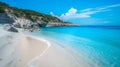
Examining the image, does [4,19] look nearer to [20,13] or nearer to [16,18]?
[16,18]

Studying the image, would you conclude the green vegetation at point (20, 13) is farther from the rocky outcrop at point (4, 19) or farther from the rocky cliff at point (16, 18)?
the rocky outcrop at point (4, 19)

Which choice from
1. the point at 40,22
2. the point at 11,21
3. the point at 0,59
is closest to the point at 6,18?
the point at 11,21

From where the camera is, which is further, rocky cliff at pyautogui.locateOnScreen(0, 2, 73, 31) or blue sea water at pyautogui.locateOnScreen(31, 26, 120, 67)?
rocky cliff at pyautogui.locateOnScreen(0, 2, 73, 31)

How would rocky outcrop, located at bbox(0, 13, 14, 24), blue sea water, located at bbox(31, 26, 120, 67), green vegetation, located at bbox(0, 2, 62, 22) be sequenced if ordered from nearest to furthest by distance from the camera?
blue sea water, located at bbox(31, 26, 120, 67) < rocky outcrop, located at bbox(0, 13, 14, 24) < green vegetation, located at bbox(0, 2, 62, 22)

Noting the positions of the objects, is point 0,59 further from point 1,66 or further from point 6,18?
point 6,18

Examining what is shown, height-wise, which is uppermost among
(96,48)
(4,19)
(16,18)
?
(4,19)

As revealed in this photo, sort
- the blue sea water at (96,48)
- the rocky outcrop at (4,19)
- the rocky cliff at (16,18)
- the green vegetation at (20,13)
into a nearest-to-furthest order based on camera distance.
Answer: the blue sea water at (96,48)
the rocky outcrop at (4,19)
the rocky cliff at (16,18)
the green vegetation at (20,13)

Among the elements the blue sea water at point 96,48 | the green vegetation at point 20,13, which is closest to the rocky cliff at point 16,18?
the green vegetation at point 20,13

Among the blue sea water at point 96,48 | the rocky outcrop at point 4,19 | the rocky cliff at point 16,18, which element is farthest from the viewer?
the rocky cliff at point 16,18

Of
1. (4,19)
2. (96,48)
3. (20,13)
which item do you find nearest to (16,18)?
(4,19)

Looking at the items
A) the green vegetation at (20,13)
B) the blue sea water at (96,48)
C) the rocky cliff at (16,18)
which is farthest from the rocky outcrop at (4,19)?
the blue sea water at (96,48)

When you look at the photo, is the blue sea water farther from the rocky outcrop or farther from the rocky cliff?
the rocky outcrop

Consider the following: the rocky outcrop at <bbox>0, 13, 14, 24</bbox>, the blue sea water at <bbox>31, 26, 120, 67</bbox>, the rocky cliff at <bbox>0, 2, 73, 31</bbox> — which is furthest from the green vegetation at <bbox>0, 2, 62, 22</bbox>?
the blue sea water at <bbox>31, 26, 120, 67</bbox>

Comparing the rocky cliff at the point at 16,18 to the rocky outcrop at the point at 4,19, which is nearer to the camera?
the rocky outcrop at the point at 4,19
